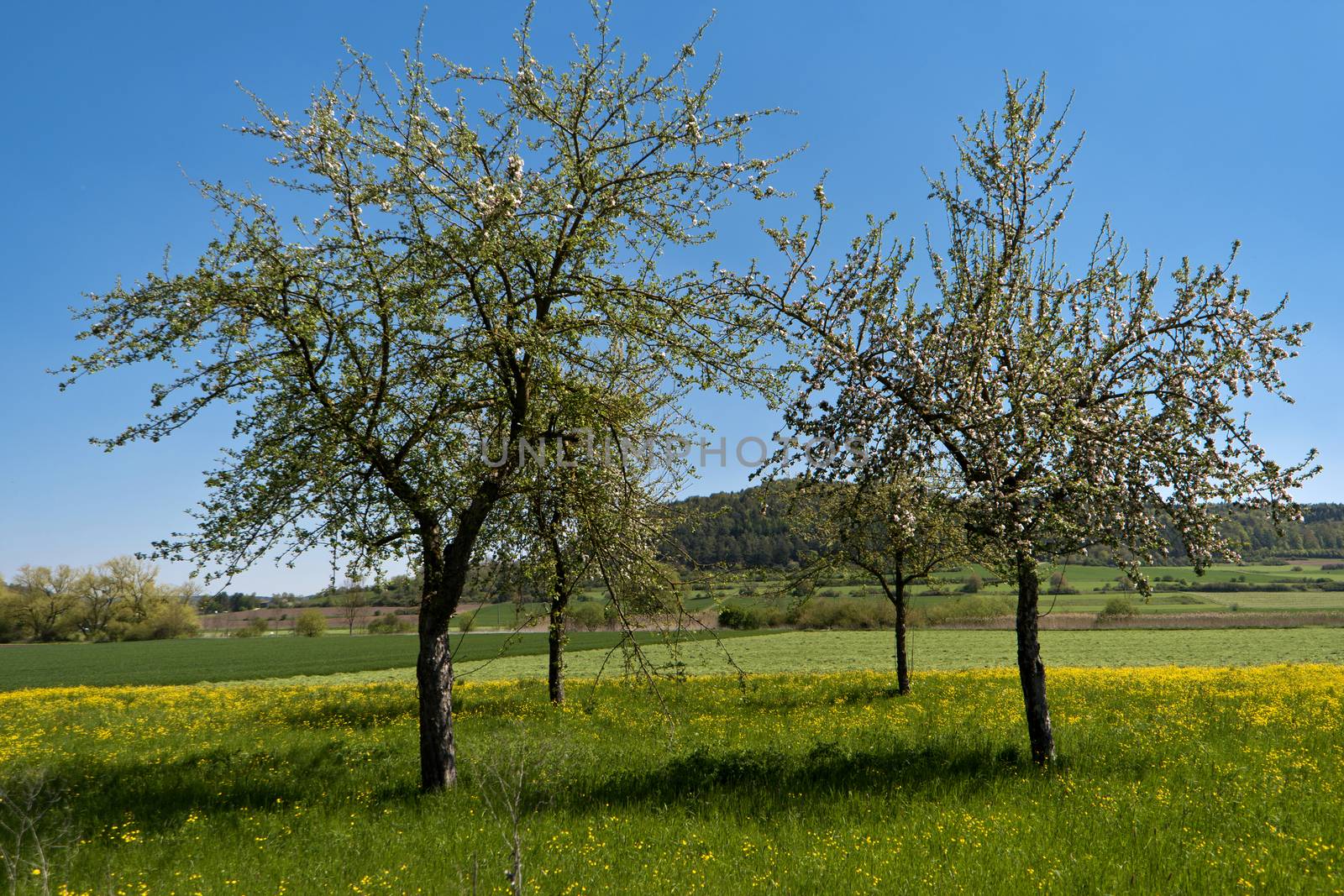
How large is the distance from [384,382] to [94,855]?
24.1ft

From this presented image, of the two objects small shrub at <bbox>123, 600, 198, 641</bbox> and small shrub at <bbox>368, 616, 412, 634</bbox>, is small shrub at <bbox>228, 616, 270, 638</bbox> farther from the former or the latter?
small shrub at <bbox>368, 616, 412, 634</bbox>

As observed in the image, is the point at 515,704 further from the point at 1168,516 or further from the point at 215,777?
the point at 1168,516

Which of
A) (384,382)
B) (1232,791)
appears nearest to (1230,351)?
(1232,791)

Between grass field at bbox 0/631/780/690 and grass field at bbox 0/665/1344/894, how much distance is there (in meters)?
17.4

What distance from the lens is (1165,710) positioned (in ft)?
53.4

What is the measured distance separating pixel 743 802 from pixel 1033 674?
5679mm

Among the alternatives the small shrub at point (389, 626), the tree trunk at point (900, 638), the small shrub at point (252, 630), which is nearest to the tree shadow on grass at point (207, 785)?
the tree trunk at point (900, 638)

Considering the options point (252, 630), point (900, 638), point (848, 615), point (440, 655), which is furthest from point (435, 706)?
point (252, 630)

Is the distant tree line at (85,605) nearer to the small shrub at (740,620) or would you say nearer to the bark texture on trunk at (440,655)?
the small shrub at (740,620)

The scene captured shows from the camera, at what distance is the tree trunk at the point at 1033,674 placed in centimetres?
1166

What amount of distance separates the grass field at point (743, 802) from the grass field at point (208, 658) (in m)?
17.4

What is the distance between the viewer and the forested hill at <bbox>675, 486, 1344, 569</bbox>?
11.2 m

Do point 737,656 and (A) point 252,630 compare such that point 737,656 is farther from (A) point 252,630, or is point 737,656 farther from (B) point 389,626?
(A) point 252,630

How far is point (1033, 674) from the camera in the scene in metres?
11.8
